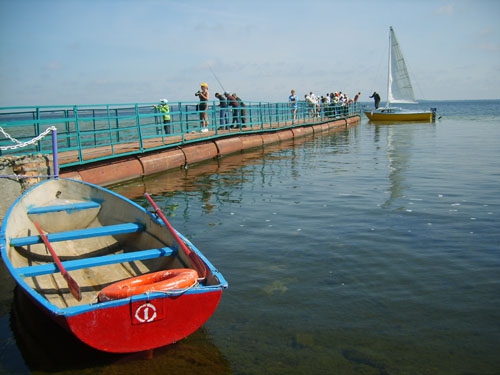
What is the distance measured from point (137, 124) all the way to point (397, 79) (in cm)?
3393

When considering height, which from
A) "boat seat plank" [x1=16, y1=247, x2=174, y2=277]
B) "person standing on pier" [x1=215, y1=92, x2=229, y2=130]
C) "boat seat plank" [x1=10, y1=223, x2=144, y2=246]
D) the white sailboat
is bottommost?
"boat seat plank" [x1=16, y1=247, x2=174, y2=277]

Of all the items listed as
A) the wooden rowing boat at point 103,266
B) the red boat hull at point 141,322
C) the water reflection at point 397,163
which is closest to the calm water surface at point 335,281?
the water reflection at point 397,163

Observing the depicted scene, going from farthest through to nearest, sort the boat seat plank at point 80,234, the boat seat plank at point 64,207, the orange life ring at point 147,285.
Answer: the boat seat plank at point 64,207 → the boat seat plank at point 80,234 → the orange life ring at point 147,285

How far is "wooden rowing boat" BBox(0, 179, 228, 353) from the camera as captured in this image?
12.1 ft

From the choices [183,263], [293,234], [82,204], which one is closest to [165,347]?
[183,263]

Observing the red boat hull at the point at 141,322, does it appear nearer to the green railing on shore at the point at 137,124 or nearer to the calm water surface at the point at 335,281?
the calm water surface at the point at 335,281

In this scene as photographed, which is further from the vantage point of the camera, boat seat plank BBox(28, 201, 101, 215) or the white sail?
the white sail

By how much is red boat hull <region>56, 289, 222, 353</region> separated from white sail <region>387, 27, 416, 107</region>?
134ft

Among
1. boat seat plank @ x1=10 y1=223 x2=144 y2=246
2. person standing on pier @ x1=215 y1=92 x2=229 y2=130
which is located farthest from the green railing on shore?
boat seat plank @ x1=10 y1=223 x2=144 y2=246

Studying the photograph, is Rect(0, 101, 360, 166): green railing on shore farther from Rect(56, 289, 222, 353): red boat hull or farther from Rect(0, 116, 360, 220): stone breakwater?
Rect(56, 289, 222, 353): red boat hull

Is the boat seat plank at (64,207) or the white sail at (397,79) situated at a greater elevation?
the white sail at (397,79)

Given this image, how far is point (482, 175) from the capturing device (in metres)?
13.2

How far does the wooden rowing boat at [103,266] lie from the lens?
145 inches

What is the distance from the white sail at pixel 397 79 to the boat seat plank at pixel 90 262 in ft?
131
